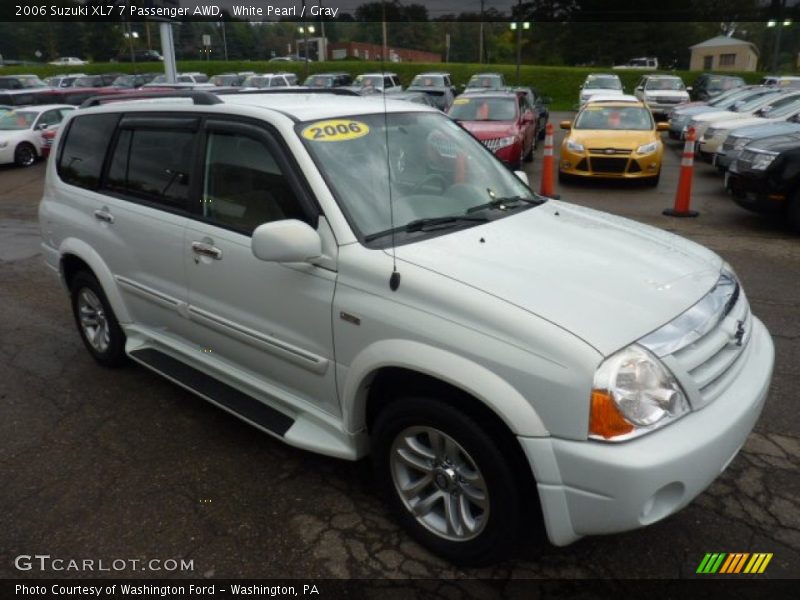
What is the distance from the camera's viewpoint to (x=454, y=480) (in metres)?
2.60

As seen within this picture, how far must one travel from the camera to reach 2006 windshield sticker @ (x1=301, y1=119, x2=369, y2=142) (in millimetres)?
3070

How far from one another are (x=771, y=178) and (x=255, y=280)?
714 centimetres

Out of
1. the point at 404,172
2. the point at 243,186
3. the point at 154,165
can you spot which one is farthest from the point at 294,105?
the point at 154,165

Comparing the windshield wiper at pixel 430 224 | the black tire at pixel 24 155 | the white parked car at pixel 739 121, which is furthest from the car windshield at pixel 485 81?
the windshield wiper at pixel 430 224

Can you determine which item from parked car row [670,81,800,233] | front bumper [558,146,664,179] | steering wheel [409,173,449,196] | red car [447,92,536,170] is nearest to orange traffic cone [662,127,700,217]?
parked car row [670,81,800,233]

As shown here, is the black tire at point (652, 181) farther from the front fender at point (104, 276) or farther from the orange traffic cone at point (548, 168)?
the front fender at point (104, 276)

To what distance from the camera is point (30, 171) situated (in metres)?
15.5

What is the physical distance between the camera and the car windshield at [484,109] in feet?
41.9

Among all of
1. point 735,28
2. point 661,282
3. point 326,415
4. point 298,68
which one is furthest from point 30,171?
point 735,28

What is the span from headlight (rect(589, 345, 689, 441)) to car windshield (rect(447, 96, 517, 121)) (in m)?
11.1

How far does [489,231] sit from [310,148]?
0.92m

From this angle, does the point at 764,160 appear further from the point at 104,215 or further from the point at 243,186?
the point at 104,215

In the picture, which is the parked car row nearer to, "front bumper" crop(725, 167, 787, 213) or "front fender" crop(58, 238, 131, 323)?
"front bumper" crop(725, 167, 787, 213)

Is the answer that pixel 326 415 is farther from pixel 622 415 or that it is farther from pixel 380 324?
pixel 622 415
